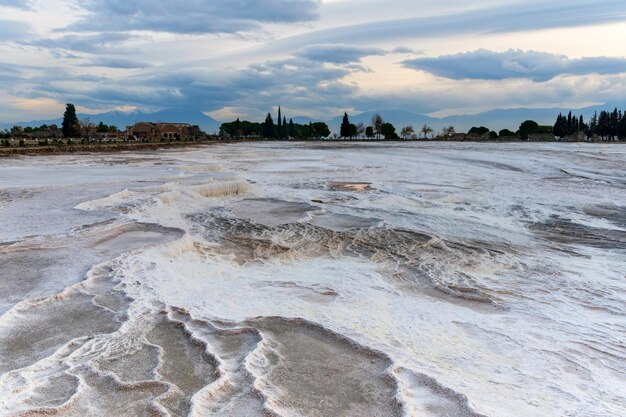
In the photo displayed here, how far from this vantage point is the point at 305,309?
5543 millimetres

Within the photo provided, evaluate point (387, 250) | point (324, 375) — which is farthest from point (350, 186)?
point (324, 375)

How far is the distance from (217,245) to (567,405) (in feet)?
18.9

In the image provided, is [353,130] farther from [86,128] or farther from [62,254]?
[62,254]

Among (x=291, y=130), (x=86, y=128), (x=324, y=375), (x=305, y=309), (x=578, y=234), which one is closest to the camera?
(x=324, y=375)

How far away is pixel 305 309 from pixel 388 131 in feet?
282

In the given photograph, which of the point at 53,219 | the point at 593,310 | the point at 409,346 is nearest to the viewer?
the point at 409,346

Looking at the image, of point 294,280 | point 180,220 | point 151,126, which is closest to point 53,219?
point 180,220

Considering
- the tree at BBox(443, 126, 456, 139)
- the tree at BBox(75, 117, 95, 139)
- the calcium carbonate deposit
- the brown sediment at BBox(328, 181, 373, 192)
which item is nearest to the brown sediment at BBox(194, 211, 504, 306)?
the calcium carbonate deposit

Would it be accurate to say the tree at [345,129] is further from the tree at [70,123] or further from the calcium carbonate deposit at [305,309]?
the calcium carbonate deposit at [305,309]

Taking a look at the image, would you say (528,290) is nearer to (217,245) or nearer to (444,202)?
(217,245)

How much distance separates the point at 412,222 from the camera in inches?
411

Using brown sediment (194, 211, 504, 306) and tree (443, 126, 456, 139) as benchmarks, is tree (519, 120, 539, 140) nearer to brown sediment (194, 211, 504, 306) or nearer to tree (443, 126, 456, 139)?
tree (443, 126, 456, 139)

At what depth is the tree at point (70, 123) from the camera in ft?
185

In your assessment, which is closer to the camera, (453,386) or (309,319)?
(453,386)
